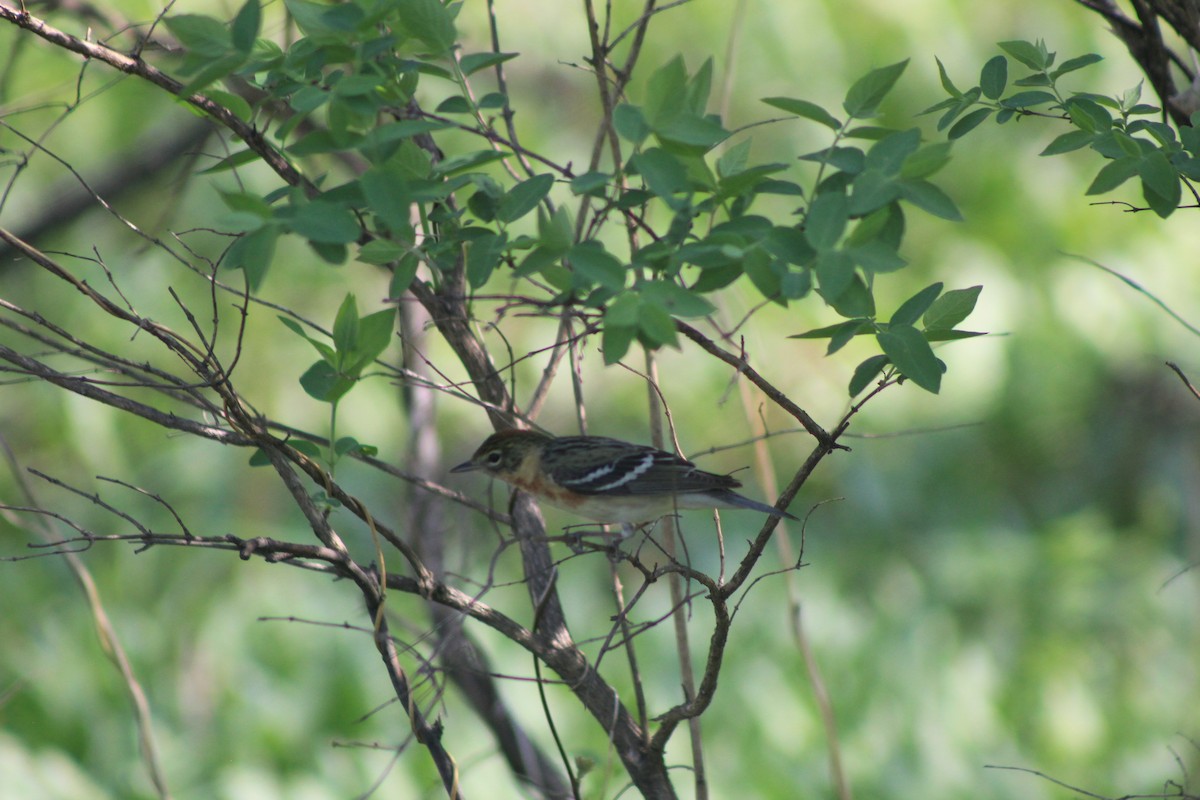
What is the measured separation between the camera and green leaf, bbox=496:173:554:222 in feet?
5.18

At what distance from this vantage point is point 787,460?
20.6ft

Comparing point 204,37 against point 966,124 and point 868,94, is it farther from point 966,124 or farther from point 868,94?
point 966,124

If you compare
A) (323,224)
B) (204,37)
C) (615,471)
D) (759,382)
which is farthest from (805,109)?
(615,471)

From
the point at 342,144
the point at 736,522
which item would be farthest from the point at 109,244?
the point at 342,144

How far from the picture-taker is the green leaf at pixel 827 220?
1.38 meters

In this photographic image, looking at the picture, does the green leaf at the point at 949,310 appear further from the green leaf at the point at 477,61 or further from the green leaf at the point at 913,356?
the green leaf at the point at 477,61

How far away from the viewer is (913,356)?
60.9 inches

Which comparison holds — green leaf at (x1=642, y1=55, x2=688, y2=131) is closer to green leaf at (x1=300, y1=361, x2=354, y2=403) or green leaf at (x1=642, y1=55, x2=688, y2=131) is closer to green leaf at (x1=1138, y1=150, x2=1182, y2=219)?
green leaf at (x1=300, y1=361, x2=354, y2=403)

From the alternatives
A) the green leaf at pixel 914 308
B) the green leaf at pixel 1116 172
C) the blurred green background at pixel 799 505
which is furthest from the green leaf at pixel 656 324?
the blurred green background at pixel 799 505

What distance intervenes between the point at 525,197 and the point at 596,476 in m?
1.60

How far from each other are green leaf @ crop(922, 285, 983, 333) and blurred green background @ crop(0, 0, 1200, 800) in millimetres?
2861

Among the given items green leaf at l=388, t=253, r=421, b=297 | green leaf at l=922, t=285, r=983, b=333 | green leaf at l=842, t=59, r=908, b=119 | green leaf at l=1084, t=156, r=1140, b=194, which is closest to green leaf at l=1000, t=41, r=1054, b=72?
green leaf at l=1084, t=156, r=1140, b=194

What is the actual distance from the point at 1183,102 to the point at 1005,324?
3789mm

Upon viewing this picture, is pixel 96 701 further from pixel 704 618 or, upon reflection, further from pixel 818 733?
pixel 818 733
